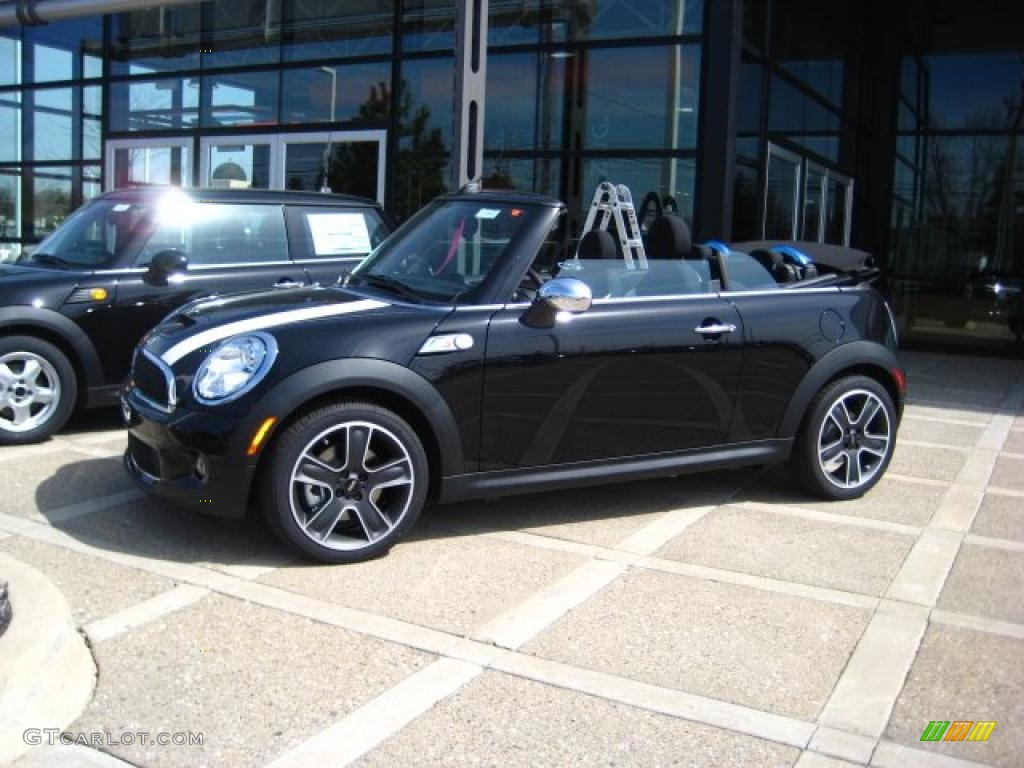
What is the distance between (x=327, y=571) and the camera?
4246 mm

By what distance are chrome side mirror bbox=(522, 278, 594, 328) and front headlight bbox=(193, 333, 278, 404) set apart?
1152 millimetres

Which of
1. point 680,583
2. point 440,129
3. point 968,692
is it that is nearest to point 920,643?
point 968,692

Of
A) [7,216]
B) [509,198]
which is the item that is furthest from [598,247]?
[7,216]

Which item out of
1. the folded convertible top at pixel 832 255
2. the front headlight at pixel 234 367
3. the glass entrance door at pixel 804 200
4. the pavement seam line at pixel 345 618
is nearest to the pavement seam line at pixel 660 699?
the pavement seam line at pixel 345 618

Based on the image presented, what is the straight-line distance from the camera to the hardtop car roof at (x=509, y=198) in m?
4.96

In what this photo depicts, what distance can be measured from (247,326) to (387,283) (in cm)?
86

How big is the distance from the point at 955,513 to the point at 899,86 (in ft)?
39.1

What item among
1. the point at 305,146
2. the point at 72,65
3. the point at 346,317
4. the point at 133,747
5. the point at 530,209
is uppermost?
the point at 72,65

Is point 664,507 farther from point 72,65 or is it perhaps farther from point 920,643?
point 72,65

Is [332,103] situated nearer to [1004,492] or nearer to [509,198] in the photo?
[509,198]

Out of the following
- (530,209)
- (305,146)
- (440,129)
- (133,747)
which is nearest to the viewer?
(133,747)

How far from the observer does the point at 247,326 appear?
4.36 meters

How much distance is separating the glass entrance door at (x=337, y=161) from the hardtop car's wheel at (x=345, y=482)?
9.17m

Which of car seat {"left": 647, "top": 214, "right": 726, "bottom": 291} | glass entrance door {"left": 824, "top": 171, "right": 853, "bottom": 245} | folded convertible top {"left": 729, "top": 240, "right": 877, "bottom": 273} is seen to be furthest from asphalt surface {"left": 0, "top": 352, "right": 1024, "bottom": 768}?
glass entrance door {"left": 824, "top": 171, "right": 853, "bottom": 245}
